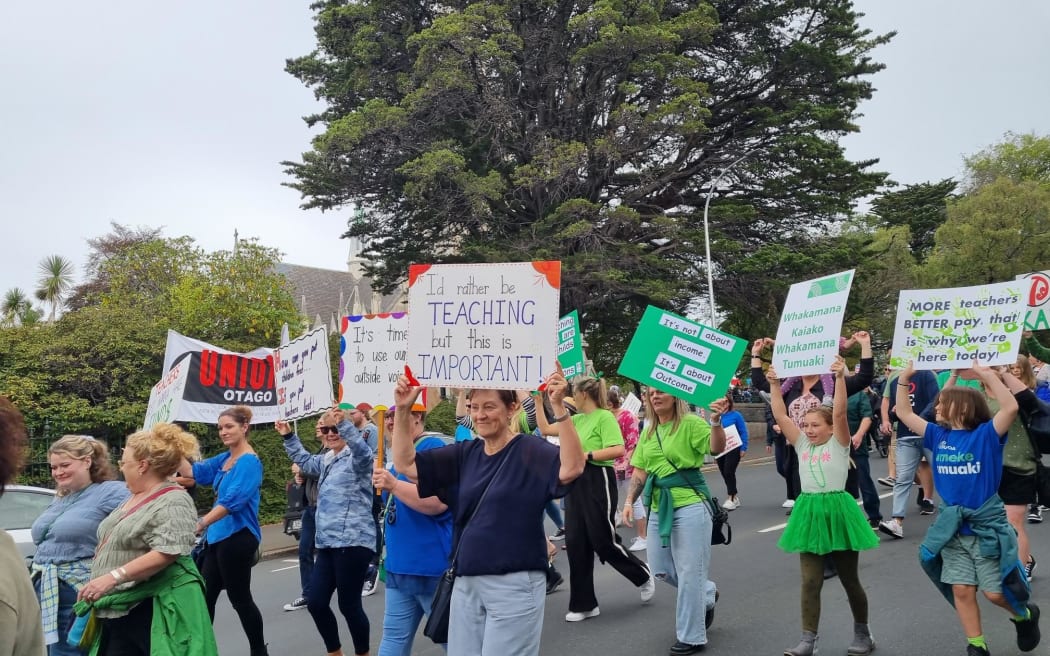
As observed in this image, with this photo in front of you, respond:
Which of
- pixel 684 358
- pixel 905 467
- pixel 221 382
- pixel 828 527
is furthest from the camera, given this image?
pixel 905 467

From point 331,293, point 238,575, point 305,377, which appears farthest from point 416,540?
point 331,293

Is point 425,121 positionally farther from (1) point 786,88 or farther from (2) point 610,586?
(2) point 610,586

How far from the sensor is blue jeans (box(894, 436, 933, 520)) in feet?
30.2

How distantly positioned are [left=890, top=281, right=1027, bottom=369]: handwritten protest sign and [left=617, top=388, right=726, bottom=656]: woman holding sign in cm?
153

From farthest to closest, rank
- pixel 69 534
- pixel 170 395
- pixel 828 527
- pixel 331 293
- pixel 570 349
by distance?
pixel 331 293 < pixel 570 349 < pixel 170 395 < pixel 828 527 < pixel 69 534

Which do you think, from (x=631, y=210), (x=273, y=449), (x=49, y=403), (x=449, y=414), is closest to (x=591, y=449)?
(x=273, y=449)

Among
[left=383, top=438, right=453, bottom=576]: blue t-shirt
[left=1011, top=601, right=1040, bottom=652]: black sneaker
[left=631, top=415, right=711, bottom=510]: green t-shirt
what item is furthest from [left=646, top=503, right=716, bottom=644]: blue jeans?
[left=1011, top=601, right=1040, bottom=652]: black sneaker

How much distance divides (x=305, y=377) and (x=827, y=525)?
3699mm

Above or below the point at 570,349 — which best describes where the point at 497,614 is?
below

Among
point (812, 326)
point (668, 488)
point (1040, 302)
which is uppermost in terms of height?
point (1040, 302)

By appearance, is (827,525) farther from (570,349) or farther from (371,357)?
(570,349)

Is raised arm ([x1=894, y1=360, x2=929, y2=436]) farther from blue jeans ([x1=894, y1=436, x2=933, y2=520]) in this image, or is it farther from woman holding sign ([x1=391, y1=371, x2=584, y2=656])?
blue jeans ([x1=894, y1=436, x2=933, y2=520])

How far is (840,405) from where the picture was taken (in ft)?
18.4

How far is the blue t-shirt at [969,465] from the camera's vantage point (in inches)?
207
